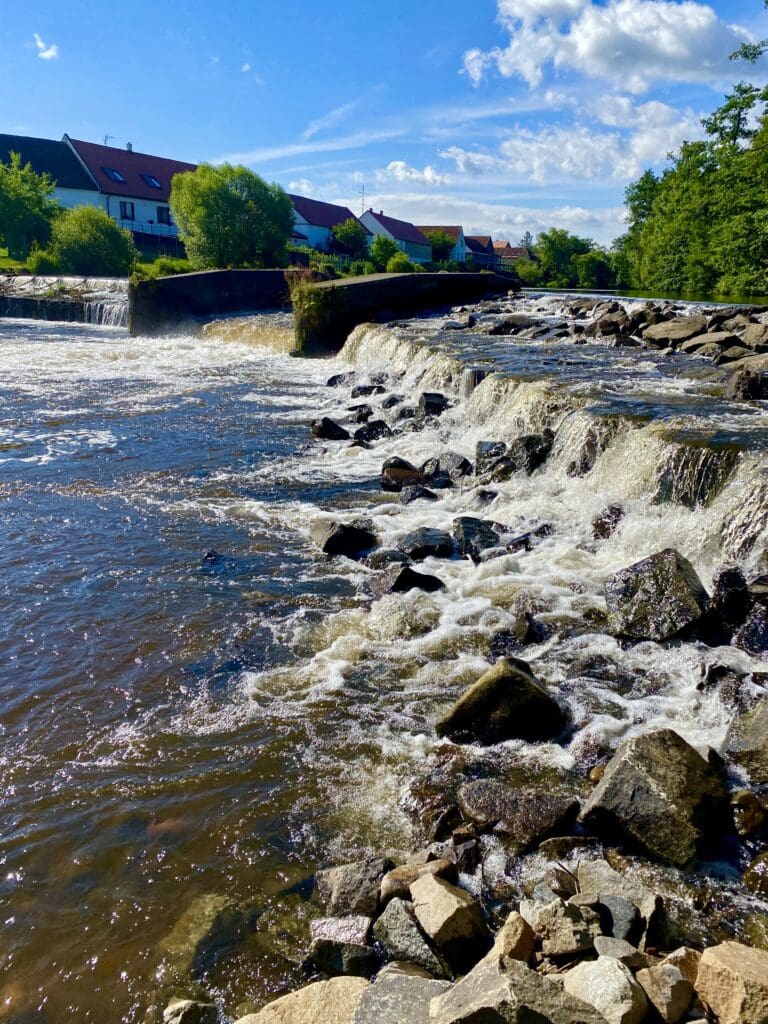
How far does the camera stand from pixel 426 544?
8438 millimetres

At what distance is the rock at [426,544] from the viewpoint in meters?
8.34

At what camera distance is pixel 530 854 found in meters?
3.94

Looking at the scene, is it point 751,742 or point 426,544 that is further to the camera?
point 426,544

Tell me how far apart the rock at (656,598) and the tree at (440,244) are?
89.7 meters

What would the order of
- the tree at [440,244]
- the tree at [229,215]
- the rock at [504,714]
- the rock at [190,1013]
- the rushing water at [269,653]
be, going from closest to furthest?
the rock at [190,1013], the rushing water at [269,653], the rock at [504,714], the tree at [229,215], the tree at [440,244]

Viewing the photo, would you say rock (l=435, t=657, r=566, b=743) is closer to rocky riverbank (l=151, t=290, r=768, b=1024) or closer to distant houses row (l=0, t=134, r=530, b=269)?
rocky riverbank (l=151, t=290, r=768, b=1024)

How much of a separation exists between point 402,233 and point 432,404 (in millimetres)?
78945

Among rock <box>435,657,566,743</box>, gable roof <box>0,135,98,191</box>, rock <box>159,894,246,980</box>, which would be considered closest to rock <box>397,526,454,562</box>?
rock <box>435,657,566,743</box>

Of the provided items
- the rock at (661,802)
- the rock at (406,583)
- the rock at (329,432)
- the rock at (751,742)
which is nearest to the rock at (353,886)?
the rock at (661,802)

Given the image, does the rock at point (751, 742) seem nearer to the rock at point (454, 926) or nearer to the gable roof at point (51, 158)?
the rock at point (454, 926)

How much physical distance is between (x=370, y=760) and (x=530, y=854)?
123 centimetres

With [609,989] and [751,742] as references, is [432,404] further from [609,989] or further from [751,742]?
[609,989]

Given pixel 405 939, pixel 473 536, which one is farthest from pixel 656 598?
pixel 405 939

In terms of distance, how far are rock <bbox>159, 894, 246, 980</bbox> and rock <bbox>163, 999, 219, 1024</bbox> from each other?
198mm
